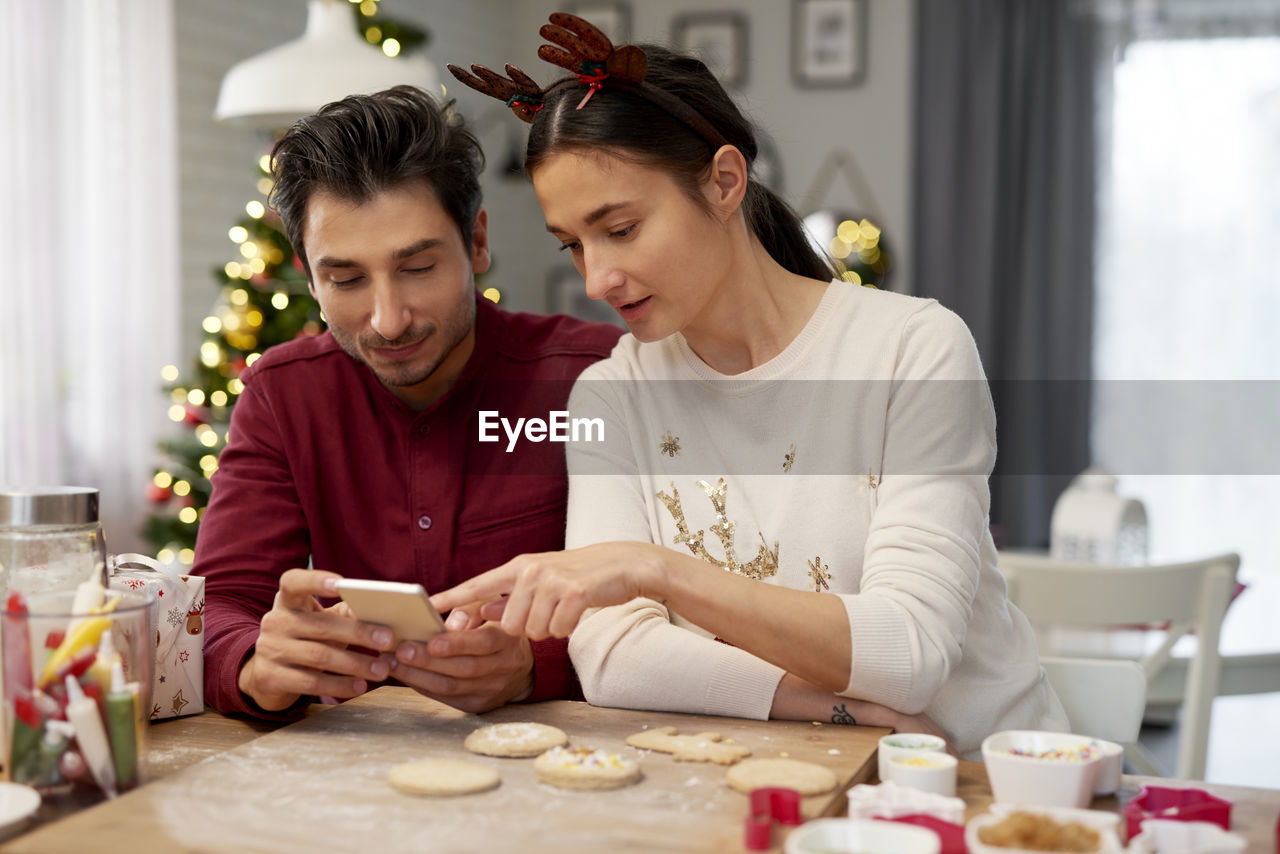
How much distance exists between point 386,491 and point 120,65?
10.0 feet

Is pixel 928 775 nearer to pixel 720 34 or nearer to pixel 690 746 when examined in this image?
pixel 690 746

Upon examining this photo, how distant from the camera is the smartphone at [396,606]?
117cm

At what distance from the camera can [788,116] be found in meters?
5.95

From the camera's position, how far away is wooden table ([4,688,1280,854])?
0.94 metres

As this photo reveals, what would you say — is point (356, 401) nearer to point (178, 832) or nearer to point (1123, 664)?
point (178, 832)

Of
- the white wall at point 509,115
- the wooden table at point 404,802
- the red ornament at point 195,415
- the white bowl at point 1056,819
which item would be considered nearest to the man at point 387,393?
the wooden table at point 404,802

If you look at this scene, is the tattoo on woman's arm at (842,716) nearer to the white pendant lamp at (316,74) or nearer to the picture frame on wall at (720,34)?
the white pendant lamp at (316,74)

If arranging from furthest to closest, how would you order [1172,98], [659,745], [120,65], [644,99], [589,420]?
[1172,98], [120,65], [589,420], [644,99], [659,745]

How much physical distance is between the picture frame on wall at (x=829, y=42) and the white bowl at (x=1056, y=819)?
17.3 feet

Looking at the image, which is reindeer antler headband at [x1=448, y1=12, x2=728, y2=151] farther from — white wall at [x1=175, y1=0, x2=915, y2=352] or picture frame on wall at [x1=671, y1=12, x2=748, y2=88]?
picture frame on wall at [x1=671, y1=12, x2=748, y2=88]

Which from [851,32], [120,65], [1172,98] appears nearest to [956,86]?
[851,32]

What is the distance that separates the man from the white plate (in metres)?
0.49

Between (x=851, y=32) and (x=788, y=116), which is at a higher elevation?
(x=851, y=32)

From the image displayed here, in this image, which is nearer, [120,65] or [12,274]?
[12,274]
